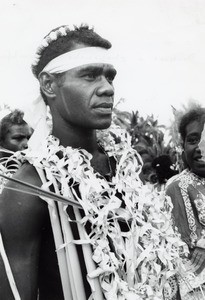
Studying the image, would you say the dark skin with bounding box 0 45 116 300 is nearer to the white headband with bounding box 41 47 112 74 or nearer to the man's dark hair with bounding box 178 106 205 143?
the white headband with bounding box 41 47 112 74

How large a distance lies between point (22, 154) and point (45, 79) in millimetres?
357

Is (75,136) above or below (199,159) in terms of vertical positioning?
below

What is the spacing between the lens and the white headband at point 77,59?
256cm

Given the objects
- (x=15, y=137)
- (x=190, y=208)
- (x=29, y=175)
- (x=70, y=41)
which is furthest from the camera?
(x=15, y=137)

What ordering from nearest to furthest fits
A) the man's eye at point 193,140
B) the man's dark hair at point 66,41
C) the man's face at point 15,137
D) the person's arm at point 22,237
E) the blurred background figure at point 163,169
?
the person's arm at point 22,237
the man's dark hair at point 66,41
the man's eye at point 193,140
the man's face at point 15,137
the blurred background figure at point 163,169

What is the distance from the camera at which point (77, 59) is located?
2.56m

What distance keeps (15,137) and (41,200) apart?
338cm

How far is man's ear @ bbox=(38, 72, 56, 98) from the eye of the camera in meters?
2.64

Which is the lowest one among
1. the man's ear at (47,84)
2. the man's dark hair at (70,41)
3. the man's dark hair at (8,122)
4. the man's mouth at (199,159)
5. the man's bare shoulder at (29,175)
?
the man's bare shoulder at (29,175)

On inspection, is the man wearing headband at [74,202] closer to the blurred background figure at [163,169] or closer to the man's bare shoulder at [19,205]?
the man's bare shoulder at [19,205]

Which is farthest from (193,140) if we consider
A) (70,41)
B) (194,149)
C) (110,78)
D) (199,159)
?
(70,41)

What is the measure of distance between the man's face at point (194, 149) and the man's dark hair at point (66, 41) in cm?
248

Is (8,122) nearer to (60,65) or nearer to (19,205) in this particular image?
(60,65)

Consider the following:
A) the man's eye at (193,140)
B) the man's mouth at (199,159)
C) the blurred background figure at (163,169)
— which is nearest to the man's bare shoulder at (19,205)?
the man's mouth at (199,159)
